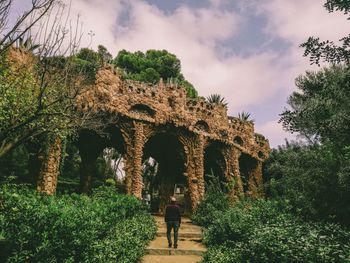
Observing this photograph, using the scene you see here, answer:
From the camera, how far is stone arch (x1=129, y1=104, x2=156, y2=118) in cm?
1779

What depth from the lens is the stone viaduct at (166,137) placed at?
16.6 m

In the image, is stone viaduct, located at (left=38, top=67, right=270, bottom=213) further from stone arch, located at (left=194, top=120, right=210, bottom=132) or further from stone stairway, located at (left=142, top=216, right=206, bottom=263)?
stone stairway, located at (left=142, top=216, right=206, bottom=263)

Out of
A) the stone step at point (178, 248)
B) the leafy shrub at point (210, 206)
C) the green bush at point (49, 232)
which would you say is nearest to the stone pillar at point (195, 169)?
the leafy shrub at point (210, 206)

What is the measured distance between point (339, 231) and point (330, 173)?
2124 mm

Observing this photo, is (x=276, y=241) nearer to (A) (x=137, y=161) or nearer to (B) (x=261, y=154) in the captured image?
(A) (x=137, y=161)

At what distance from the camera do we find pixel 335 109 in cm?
808

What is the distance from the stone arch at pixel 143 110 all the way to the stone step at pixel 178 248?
7.82 m

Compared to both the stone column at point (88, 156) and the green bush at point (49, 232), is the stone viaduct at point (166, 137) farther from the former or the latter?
the green bush at point (49, 232)

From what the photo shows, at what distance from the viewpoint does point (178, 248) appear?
34.8ft

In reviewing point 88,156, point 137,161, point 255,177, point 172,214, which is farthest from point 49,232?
point 255,177

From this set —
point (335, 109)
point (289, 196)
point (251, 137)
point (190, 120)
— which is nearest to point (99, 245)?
point (335, 109)

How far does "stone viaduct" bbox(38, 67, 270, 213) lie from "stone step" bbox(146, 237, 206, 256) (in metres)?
5.09

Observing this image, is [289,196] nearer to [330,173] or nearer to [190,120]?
[330,173]

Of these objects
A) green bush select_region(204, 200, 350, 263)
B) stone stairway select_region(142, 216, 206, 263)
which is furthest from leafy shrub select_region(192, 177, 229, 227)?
green bush select_region(204, 200, 350, 263)
